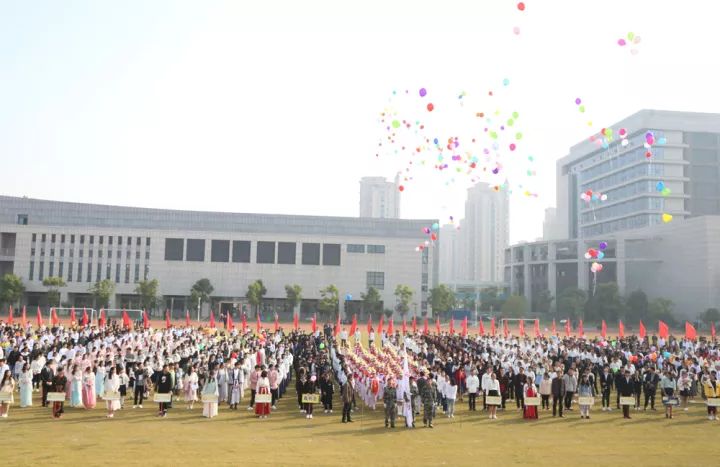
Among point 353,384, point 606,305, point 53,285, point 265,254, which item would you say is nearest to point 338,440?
point 353,384

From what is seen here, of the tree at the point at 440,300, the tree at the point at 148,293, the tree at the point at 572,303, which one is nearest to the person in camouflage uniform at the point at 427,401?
the tree at the point at 440,300

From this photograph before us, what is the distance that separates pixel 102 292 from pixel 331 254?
25.8 meters

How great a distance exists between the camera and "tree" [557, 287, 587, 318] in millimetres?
69500

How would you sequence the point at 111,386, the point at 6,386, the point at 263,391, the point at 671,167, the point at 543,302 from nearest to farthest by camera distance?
1. the point at 6,386
2. the point at 111,386
3. the point at 263,391
4. the point at 543,302
5. the point at 671,167

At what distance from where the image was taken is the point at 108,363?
18.0 meters

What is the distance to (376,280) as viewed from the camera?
249ft

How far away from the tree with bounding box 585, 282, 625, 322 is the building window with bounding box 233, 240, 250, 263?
39185 mm

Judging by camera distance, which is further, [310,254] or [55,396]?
[310,254]

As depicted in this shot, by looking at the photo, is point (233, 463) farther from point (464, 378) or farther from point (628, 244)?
point (628, 244)

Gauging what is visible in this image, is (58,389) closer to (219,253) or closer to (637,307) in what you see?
(219,253)

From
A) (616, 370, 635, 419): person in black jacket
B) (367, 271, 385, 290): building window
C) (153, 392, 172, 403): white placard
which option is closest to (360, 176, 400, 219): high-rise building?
(367, 271, 385, 290): building window

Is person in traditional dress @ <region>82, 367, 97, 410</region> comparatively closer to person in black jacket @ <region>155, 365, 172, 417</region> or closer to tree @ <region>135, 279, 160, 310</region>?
person in black jacket @ <region>155, 365, 172, 417</region>

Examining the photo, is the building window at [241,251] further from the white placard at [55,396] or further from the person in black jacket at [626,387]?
the person in black jacket at [626,387]

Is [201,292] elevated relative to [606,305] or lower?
elevated
